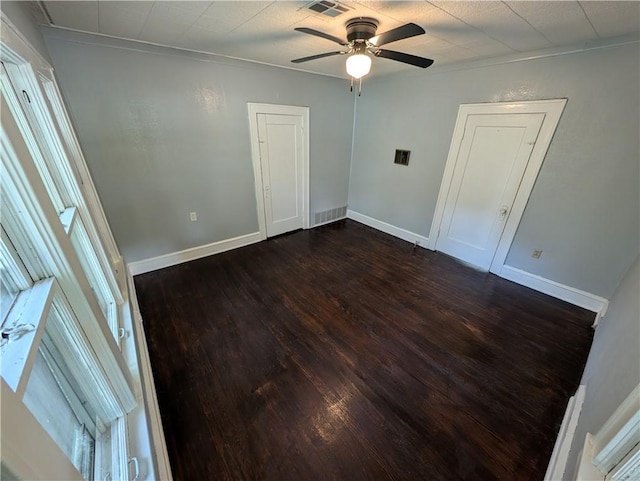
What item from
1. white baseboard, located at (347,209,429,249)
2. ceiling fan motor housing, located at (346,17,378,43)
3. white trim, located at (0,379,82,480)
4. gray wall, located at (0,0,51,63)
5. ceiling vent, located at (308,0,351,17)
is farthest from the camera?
white baseboard, located at (347,209,429,249)

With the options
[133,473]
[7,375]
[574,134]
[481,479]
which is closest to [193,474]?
[133,473]

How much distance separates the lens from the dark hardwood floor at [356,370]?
56.9 inches

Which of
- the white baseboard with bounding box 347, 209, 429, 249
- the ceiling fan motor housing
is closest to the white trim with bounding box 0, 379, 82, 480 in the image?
the ceiling fan motor housing

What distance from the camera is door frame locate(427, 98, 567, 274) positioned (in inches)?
98.1

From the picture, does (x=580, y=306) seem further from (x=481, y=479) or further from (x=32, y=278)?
(x=32, y=278)

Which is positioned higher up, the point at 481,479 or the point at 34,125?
the point at 34,125

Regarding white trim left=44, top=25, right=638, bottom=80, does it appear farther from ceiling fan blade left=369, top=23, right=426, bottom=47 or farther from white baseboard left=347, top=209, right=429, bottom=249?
white baseboard left=347, top=209, right=429, bottom=249

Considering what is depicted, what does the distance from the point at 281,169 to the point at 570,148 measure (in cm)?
324

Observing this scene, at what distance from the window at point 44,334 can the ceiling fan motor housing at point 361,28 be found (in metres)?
1.81

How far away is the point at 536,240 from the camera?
9.25 ft

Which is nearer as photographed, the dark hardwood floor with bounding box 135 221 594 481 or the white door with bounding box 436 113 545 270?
the dark hardwood floor with bounding box 135 221 594 481

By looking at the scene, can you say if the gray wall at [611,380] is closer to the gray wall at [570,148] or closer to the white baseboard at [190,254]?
the gray wall at [570,148]

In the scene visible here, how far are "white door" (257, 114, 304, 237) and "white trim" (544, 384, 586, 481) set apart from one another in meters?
3.54

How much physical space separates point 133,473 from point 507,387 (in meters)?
2.27
